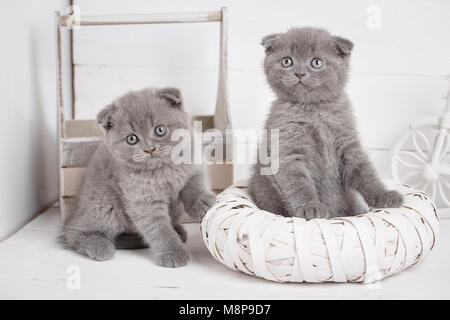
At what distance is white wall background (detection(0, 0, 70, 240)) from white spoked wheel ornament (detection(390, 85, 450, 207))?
4.41 ft

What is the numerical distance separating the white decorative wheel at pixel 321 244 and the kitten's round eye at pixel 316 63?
1.33 ft

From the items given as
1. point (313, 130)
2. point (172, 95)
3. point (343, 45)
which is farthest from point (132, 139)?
point (343, 45)

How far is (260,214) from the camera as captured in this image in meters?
1.26

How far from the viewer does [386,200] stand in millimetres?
1314

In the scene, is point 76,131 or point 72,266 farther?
point 76,131

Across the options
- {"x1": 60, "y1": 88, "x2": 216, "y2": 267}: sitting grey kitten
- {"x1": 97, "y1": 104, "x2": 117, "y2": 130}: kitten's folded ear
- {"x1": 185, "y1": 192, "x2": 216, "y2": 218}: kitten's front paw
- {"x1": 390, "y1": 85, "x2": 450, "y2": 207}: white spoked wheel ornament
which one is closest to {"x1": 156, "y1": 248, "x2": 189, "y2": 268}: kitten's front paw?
{"x1": 60, "y1": 88, "x2": 216, "y2": 267}: sitting grey kitten

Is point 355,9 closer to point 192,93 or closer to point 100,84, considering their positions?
point 192,93

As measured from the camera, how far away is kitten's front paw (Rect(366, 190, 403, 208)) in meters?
1.31

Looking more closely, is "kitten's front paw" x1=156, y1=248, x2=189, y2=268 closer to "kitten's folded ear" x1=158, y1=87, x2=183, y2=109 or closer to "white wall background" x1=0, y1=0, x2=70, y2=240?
"kitten's folded ear" x1=158, y1=87, x2=183, y2=109

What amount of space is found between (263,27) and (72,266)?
1.22 m

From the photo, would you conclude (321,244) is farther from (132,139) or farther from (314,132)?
(132,139)

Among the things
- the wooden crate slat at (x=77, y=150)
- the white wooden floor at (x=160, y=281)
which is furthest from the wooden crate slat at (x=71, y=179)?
the white wooden floor at (x=160, y=281)

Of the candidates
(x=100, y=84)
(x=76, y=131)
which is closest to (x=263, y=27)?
(x=100, y=84)
